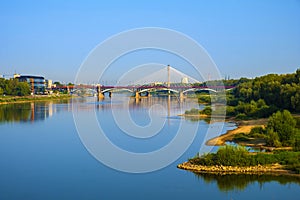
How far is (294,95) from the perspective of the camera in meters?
11.2

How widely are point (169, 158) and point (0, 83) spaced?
73.1ft

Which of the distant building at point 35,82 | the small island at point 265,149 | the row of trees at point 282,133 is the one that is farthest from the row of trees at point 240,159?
the distant building at point 35,82

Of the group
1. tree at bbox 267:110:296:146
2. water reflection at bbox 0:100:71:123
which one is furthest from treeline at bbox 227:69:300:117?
water reflection at bbox 0:100:71:123

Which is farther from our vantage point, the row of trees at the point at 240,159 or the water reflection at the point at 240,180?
the row of trees at the point at 240,159

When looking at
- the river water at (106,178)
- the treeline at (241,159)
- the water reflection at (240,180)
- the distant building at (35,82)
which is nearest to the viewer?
the river water at (106,178)

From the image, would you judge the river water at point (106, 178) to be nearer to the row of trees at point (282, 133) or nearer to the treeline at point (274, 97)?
the row of trees at point (282, 133)

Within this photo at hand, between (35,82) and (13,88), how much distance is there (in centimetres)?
839

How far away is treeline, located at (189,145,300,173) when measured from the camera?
19.4 feet

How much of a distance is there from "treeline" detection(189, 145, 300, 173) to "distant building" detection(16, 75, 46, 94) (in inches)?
1133

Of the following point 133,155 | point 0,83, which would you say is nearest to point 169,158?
point 133,155

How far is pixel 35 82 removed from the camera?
35562mm

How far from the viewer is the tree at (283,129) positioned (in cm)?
734

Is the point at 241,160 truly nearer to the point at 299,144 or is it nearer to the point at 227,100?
the point at 299,144

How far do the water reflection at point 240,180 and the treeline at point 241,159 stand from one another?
274 millimetres
